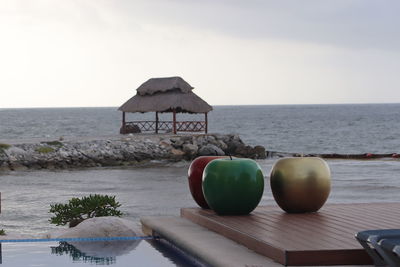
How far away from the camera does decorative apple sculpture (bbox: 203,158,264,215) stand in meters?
10.5

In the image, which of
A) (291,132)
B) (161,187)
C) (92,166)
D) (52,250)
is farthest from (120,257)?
(291,132)

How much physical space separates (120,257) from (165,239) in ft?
4.02

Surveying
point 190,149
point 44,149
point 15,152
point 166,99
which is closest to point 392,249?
point 15,152

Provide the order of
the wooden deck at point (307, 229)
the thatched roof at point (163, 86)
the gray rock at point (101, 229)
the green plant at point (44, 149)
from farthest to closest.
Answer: the thatched roof at point (163, 86), the green plant at point (44, 149), the gray rock at point (101, 229), the wooden deck at point (307, 229)

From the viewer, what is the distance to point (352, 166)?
139ft

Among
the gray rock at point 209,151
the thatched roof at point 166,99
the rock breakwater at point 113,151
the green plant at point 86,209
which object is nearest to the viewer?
the green plant at point 86,209

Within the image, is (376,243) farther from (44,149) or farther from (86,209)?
(44,149)

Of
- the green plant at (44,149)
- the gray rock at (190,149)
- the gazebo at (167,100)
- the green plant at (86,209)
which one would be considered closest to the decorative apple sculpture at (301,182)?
the green plant at (86,209)

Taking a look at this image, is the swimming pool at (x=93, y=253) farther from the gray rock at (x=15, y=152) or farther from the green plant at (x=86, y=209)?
the gray rock at (x=15, y=152)

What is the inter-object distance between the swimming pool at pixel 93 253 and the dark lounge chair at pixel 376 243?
2138 millimetres

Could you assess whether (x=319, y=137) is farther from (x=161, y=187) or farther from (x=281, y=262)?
(x=281, y=262)

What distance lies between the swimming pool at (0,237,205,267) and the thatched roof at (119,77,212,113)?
39533 mm

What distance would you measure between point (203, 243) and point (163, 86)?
43438mm

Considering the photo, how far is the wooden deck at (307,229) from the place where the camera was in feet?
25.7
